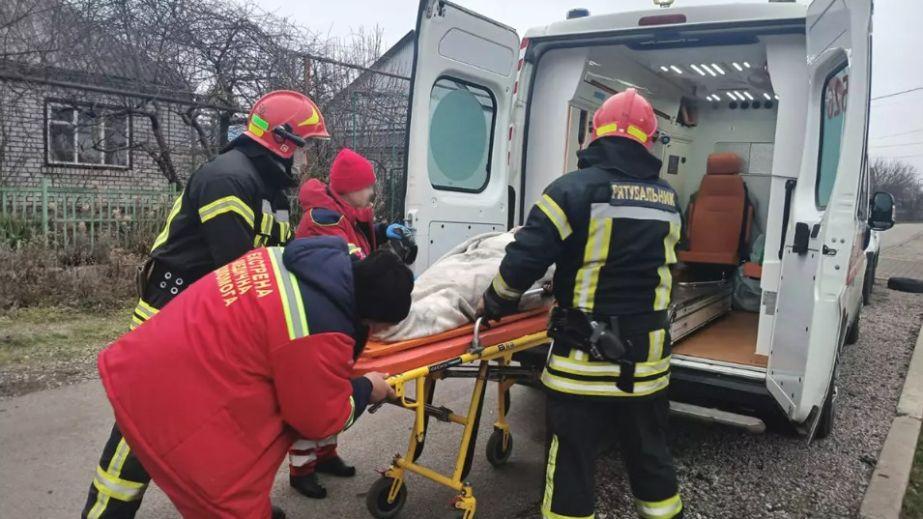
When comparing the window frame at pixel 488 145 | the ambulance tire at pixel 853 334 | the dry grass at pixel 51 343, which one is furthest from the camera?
the ambulance tire at pixel 853 334

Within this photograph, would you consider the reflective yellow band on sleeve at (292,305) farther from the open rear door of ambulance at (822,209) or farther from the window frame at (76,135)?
the window frame at (76,135)

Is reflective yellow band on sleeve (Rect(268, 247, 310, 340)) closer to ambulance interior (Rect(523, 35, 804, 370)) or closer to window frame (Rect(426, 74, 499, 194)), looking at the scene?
ambulance interior (Rect(523, 35, 804, 370))

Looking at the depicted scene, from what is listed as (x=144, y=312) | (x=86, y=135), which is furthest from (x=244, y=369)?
(x=86, y=135)

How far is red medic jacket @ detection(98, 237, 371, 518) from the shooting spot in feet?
5.76

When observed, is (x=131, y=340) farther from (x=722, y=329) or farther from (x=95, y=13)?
(x=95, y=13)

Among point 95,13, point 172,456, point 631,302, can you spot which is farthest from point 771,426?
point 95,13

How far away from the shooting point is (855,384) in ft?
18.3

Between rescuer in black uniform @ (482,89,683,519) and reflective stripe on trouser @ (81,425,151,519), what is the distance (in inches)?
60.2

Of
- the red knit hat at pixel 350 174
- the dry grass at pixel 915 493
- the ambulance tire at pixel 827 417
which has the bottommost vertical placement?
the dry grass at pixel 915 493

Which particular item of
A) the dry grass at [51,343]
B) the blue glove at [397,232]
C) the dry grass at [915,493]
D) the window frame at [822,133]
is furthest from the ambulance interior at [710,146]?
the dry grass at [51,343]

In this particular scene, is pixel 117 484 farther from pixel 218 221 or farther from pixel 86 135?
pixel 86 135

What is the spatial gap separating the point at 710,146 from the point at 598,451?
5669 mm

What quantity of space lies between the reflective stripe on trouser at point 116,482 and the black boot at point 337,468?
128 centimetres

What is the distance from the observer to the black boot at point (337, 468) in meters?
3.50
